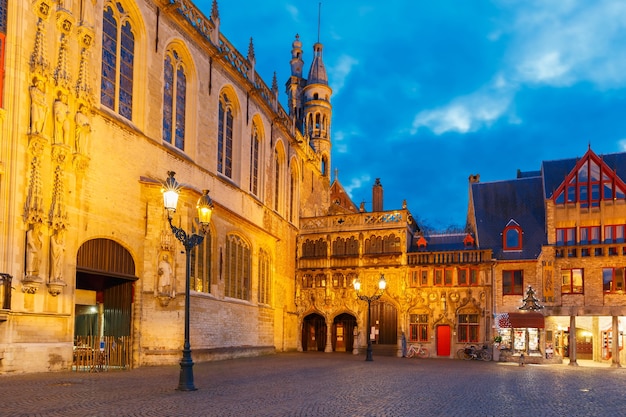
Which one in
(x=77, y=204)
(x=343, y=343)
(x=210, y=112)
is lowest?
(x=343, y=343)

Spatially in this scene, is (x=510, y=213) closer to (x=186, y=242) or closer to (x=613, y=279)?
(x=613, y=279)

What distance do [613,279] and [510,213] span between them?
26.7 ft

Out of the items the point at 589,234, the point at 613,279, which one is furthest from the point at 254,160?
the point at 613,279

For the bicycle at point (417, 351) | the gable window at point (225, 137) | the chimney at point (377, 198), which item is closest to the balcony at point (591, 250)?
the bicycle at point (417, 351)

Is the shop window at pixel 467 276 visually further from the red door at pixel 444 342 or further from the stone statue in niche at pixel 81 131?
the stone statue in niche at pixel 81 131

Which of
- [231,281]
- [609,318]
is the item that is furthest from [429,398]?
[609,318]

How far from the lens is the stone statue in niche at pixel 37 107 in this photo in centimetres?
1870

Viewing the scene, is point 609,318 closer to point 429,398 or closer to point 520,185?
point 520,185

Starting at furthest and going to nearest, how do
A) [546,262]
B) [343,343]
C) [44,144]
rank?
[343,343], [546,262], [44,144]

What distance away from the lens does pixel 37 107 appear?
18.8 metres

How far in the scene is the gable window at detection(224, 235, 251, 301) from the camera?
31.0m

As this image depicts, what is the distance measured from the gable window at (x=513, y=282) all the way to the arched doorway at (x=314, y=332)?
467 inches

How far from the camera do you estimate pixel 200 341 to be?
2658 centimetres

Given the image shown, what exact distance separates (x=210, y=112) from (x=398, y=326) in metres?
17.9
